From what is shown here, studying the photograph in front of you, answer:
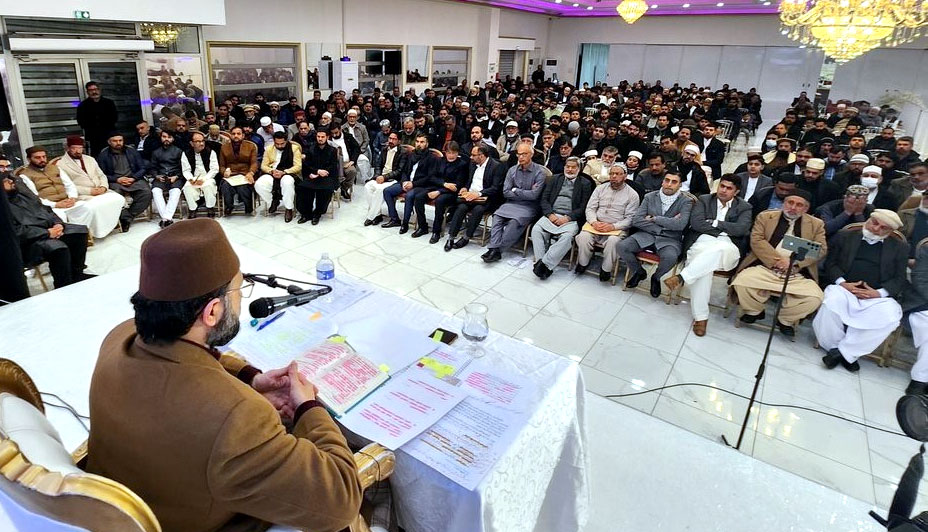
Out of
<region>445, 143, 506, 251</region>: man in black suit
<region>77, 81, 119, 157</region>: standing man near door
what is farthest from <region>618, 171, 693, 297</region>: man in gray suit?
<region>77, 81, 119, 157</region>: standing man near door

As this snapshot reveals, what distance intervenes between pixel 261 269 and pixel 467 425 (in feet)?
5.85

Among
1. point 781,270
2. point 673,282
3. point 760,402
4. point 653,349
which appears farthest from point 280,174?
point 760,402

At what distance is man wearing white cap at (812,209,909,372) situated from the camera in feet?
12.0

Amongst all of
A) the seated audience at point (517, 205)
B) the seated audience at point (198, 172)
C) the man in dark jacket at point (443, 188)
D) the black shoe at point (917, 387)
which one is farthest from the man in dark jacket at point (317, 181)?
the black shoe at point (917, 387)

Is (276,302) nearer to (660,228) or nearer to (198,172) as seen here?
(660,228)

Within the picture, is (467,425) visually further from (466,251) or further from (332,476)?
(466,251)

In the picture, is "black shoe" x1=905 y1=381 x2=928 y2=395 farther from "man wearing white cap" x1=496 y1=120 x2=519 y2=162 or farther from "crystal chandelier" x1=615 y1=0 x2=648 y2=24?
"crystal chandelier" x1=615 y1=0 x2=648 y2=24

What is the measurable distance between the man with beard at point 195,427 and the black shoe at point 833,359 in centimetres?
375

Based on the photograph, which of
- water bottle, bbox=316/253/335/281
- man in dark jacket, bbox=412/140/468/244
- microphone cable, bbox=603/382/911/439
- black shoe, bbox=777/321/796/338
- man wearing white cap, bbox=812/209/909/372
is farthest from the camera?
man in dark jacket, bbox=412/140/468/244

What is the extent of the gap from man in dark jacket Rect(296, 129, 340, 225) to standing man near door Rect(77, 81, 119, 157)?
8.60 ft

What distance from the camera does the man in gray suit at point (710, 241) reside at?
417cm

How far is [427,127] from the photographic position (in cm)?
859

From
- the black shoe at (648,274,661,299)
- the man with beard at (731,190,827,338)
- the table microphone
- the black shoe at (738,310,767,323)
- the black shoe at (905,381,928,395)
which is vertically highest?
the table microphone

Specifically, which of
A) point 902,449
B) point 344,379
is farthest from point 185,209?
point 902,449
